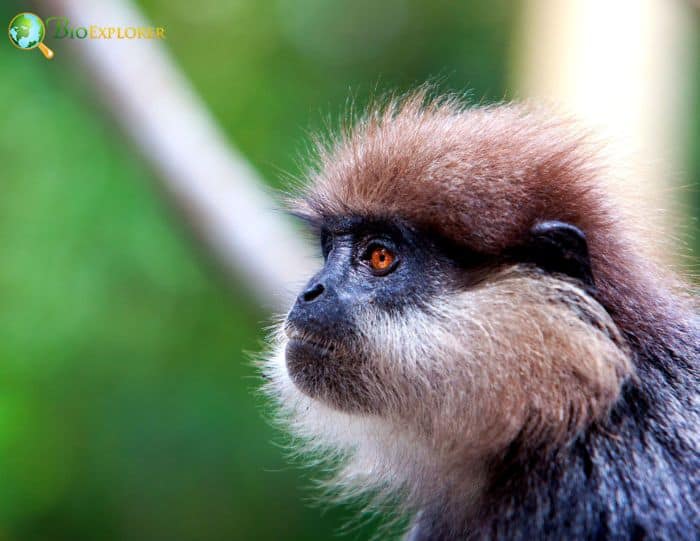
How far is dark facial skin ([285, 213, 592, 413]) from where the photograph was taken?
303cm

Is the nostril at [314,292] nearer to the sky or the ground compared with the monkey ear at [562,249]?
nearer to the sky

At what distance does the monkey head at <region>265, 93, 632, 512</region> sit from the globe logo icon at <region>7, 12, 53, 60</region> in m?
3.84

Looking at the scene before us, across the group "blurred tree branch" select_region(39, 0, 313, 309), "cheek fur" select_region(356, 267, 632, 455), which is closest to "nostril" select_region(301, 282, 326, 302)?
"cheek fur" select_region(356, 267, 632, 455)

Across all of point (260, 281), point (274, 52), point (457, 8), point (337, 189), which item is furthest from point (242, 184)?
point (457, 8)

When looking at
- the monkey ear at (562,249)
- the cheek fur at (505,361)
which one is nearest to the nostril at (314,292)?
the cheek fur at (505,361)

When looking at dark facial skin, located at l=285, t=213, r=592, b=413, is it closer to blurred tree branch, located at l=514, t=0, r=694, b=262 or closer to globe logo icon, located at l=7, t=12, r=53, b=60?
blurred tree branch, located at l=514, t=0, r=694, b=262

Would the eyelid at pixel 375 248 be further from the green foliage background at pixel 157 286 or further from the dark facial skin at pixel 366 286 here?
the green foliage background at pixel 157 286

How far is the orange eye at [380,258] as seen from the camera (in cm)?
321

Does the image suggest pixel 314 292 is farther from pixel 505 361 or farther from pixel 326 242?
pixel 505 361

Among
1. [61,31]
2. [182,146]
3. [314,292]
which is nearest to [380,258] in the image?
[314,292]

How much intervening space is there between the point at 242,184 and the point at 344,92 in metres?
2.98

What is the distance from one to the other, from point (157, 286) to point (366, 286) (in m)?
5.28

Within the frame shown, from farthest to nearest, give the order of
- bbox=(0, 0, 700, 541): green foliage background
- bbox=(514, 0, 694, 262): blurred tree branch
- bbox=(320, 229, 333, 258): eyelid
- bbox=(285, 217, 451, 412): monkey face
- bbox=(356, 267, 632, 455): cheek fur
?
bbox=(0, 0, 700, 541): green foliage background < bbox=(514, 0, 694, 262): blurred tree branch < bbox=(320, 229, 333, 258): eyelid < bbox=(285, 217, 451, 412): monkey face < bbox=(356, 267, 632, 455): cheek fur

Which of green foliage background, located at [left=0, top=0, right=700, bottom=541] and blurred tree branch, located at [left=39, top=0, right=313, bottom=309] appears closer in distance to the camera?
blurred tree branch, located at [left=39, top=0, right=313, bottom=309]
